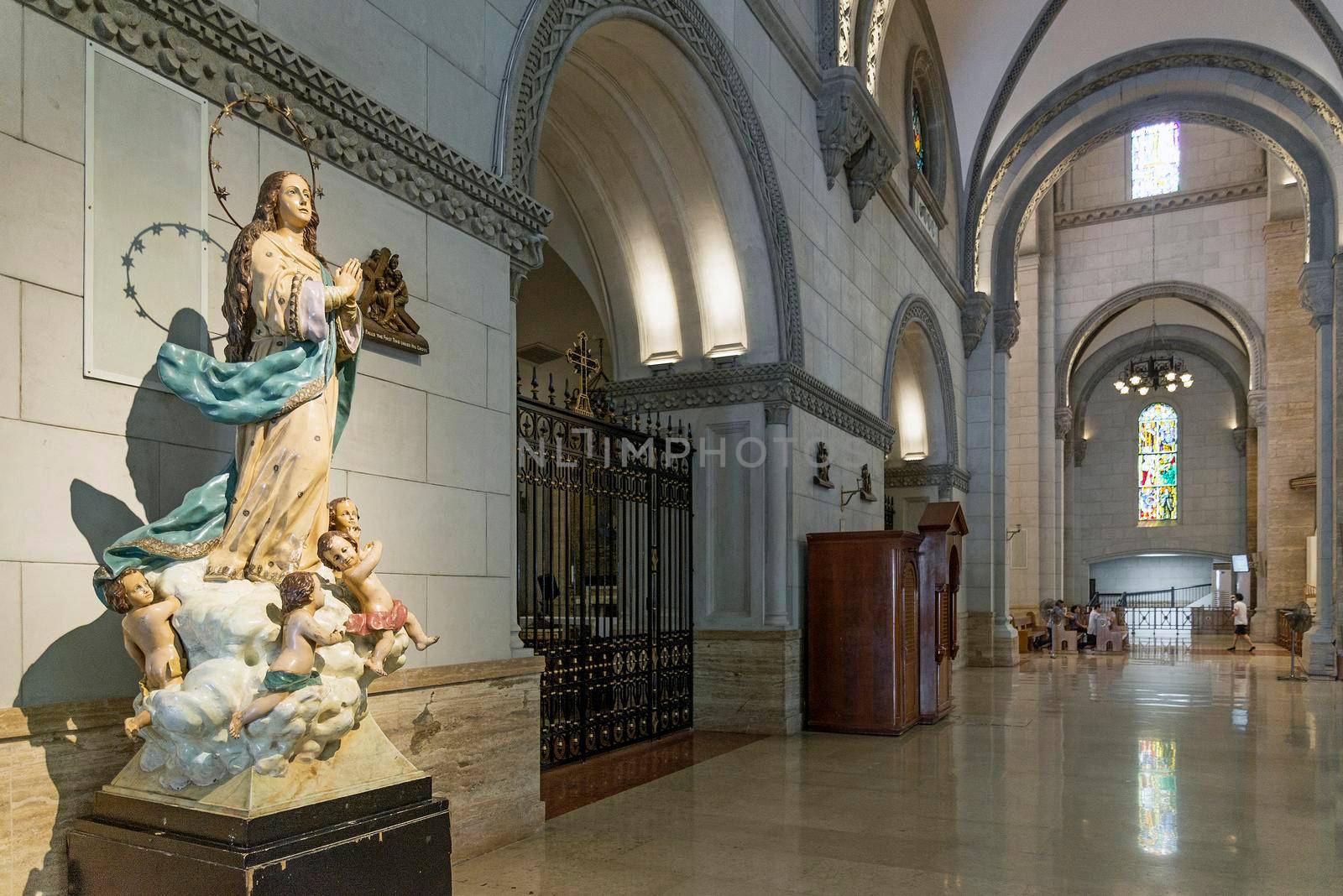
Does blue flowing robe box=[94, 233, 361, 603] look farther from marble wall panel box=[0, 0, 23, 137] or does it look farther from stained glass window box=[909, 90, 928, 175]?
stained glass window box=[909, 90, 928, 175]

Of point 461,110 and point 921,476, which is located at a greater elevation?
point 461,110

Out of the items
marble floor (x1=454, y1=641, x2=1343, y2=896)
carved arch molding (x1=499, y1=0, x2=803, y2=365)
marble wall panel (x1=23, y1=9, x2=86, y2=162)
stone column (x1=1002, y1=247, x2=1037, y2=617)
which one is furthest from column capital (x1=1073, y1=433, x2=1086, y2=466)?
marble wall panel (x1=23, y1=9, x2=86, y2=162)

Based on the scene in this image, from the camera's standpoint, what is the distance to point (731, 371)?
9.36 meters

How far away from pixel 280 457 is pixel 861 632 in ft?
22.8

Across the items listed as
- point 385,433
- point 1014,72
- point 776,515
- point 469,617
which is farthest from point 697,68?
point 1014,72

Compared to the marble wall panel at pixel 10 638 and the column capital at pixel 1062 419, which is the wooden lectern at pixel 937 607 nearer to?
the marble wall panel at pixel 10 638

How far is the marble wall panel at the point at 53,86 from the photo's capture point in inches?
127

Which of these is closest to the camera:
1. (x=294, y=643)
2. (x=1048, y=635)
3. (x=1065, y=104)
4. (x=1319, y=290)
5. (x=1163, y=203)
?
(x=294, y=643)

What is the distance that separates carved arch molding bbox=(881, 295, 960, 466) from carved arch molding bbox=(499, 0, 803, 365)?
3749 millimetres

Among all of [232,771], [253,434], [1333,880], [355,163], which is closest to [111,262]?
[253,434]

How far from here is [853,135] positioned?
429 inches

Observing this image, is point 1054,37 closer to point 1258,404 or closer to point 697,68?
point 697,68

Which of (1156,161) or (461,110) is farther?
(1156,161)

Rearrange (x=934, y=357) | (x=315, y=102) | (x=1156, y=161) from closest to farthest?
(x=315, y=102), (x=934, y=357), (x=1156, y=161)
